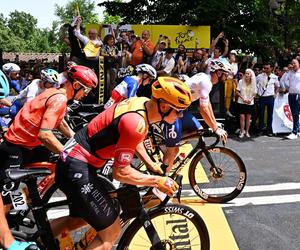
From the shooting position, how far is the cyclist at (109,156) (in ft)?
10.8

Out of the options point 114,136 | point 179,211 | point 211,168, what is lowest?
point 211,168

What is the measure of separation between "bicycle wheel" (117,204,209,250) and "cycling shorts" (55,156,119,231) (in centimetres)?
30

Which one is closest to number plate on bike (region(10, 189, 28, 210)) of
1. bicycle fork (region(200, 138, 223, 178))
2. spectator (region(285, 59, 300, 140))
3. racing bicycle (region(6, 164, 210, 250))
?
racing bicycle (region(6, 164, 210, 250))

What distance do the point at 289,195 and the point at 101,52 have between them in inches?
238

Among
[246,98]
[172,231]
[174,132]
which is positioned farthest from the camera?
[246,98]

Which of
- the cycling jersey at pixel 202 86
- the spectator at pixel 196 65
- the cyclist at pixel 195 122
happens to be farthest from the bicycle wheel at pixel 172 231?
the spectator at pixel 196 65

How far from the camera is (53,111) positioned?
4254 millimetres

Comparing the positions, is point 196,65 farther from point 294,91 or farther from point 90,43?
point 90,43

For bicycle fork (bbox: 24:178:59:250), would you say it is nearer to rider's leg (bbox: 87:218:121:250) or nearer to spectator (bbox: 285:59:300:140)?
rider's leg (bbox: 87:218:121:250)

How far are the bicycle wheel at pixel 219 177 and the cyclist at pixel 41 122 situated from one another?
7.00 ft

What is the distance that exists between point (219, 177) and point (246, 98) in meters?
5.24

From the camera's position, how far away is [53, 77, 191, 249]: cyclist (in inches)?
129

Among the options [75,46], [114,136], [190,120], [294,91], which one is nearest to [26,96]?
[75,46]

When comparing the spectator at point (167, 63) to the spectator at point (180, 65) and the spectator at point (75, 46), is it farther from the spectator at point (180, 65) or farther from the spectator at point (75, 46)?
the spectator at point (75, 46)
